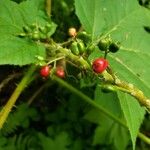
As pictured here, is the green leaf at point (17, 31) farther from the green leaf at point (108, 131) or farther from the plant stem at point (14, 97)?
the green leaf at point (108, 131)

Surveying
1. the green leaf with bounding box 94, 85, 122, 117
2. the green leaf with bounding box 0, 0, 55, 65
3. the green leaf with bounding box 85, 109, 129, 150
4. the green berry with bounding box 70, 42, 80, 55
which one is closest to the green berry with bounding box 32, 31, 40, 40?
the green leaf with bounding box 0, 0, 55, 65

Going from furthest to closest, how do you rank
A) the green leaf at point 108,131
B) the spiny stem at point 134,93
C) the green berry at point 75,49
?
the green leaf at point 108,131 < the green berry at point 75,49 < the spiny stem at point 134,93

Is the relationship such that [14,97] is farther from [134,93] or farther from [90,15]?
[134,93]

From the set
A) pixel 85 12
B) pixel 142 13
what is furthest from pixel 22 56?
pixel 142 13

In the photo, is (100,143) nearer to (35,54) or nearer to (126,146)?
(126,146)

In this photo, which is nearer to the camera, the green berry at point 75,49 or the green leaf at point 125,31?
the green berry at point 75,49

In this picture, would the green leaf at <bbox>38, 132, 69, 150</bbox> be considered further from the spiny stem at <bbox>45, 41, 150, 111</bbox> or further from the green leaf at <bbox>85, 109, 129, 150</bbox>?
the spiny stem at <bbox>45, 41, 150, 111</bbox>

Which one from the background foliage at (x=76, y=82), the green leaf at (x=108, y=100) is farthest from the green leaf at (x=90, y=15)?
the green leaf at (x=108, y=100)
